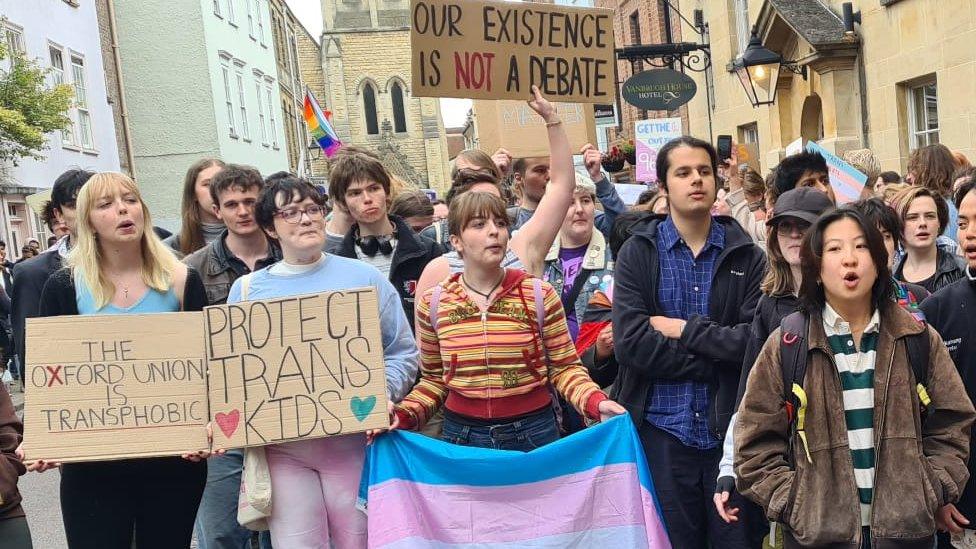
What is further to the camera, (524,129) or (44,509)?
(44,509)

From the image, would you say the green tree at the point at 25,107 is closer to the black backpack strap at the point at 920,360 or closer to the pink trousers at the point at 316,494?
the pink trousers at the point at 316,494

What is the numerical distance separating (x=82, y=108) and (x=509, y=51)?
21782mm

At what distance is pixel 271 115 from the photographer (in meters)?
38.1

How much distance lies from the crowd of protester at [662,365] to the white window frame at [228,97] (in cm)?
2888

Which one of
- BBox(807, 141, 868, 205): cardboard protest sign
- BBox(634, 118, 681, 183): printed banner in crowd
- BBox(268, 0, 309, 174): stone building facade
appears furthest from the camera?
BBox(268, 0, 309, 174): stone building facade

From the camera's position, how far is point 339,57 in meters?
71.0

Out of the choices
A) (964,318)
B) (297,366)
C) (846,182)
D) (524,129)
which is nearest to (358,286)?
(297,366)

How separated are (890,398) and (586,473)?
4.03ft

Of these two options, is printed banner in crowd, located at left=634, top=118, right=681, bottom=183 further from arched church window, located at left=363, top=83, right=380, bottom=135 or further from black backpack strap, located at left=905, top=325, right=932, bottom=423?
arched church window, located at left=363, top=83, right=380, bottom=135

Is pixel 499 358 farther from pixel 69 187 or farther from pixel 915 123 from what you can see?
pixel 915 123

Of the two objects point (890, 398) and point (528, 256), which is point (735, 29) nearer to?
point (528, 256)

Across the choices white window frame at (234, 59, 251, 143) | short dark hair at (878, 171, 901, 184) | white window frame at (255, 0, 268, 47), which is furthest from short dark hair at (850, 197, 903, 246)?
white window frame at (255, 0, 268, 47)

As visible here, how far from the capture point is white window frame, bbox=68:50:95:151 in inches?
938

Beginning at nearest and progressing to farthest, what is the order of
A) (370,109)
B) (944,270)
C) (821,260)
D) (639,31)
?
1. (821,260)
2. (944,270)
3. (639,31)
4. (370,109)
